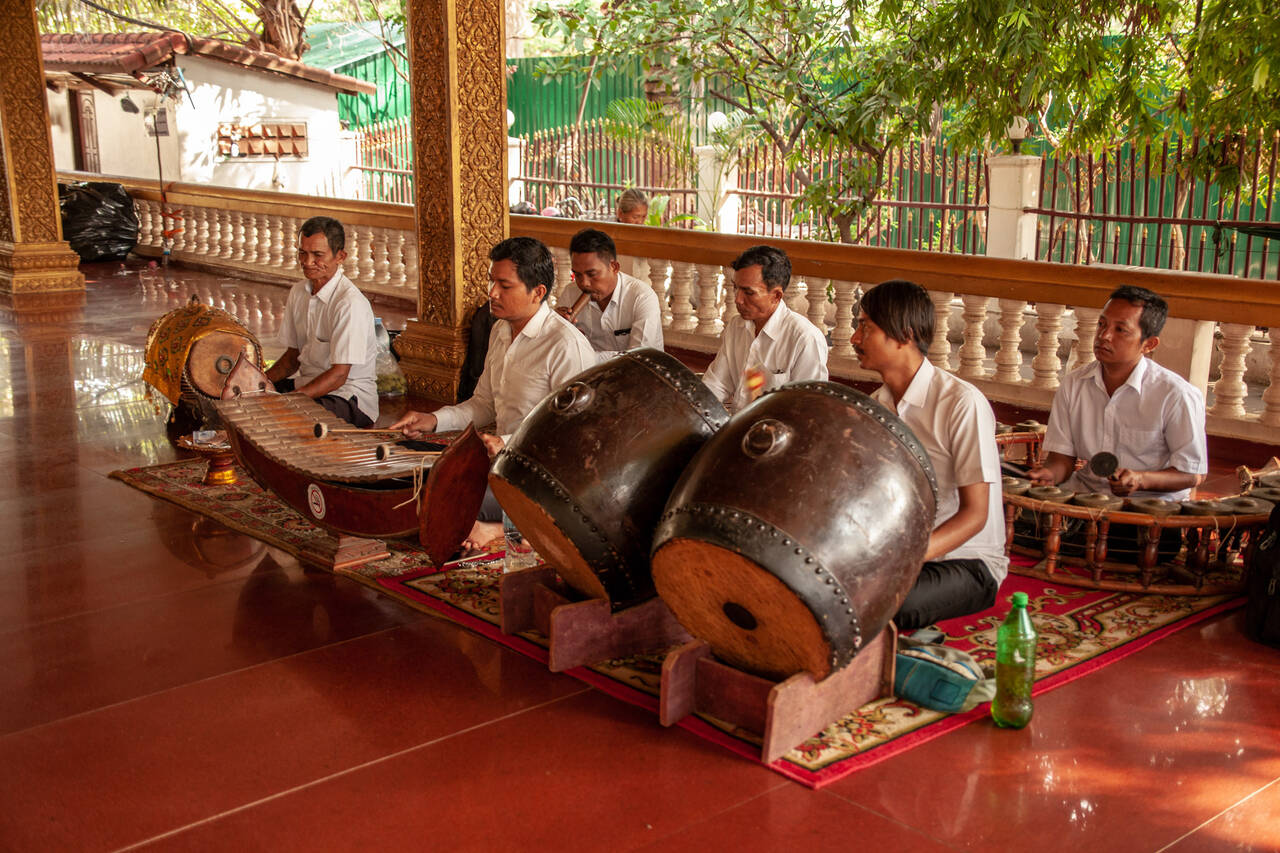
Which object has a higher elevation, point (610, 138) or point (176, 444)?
point (610, 138)

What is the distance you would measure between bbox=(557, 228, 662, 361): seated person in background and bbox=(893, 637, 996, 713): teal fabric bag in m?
2.89

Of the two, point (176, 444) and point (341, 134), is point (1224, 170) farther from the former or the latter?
point (341, 134)

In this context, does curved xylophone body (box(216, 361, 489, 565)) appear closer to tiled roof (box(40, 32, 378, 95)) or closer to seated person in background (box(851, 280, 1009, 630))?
seated person in background (box(851, 280, 1009, 630))

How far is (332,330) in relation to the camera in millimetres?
A: 5828

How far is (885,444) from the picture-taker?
3018 millimetres

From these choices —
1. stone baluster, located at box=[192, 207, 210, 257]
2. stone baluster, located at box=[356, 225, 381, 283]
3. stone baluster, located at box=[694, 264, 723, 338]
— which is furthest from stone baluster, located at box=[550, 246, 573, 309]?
stone baluster, located at box=[192, 207, 210, 257]

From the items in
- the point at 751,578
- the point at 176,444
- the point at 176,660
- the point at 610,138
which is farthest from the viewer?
the point at 610,138

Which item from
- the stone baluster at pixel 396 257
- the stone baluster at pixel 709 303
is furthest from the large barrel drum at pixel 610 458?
the stone baluster at pixel 396 257

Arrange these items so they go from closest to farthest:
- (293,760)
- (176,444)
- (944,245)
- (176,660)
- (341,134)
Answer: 1. (293,760)
2. (176,660)
3. (176,444)
4. (944,245)
5. (341,134)

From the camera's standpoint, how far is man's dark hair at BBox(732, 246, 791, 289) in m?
4.91

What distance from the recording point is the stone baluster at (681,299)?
8.52 m

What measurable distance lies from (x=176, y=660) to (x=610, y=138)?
11.9 m

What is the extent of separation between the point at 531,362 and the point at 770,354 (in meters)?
1.05

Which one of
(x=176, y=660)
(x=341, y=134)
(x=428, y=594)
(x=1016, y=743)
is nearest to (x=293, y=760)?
(x=176, y=660)
